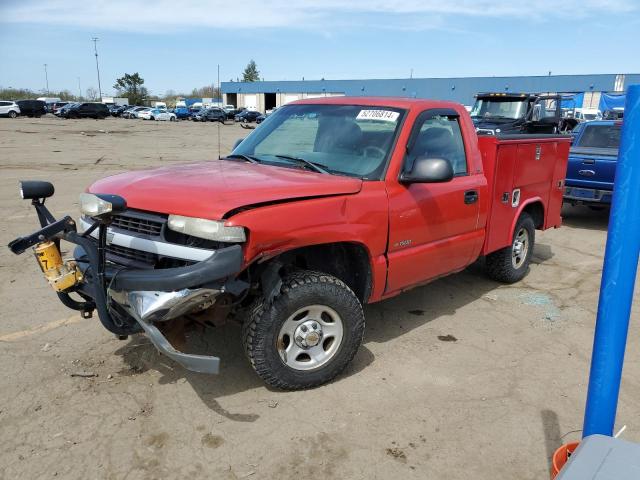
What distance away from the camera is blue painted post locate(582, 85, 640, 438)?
1.87m

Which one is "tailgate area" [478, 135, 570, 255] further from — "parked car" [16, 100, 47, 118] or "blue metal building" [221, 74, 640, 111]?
"parked car" [16, 100, 47, 118]

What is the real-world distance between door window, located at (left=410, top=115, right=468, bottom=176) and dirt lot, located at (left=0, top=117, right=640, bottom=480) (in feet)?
4.64

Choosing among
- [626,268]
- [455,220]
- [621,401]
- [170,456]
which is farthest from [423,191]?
[170,456]

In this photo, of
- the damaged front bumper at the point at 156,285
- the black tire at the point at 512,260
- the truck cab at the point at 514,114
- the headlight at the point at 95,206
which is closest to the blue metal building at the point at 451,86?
the truck cab at the point at 514,114

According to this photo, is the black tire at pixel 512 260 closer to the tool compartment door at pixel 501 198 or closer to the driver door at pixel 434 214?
the tool compartment door at pixel 501 198

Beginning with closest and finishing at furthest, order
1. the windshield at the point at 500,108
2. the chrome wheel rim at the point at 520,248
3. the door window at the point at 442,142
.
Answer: the door window at the point at 442,142 → the chrome wheel rim at the point at 520,248 → the windshield at the point at 500,108

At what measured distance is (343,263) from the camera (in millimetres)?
3883

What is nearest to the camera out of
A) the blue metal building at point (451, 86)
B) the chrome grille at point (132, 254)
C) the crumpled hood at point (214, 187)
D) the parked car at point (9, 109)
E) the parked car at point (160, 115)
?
the crumpled hood at point (214, 187)

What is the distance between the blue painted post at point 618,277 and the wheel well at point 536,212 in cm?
389

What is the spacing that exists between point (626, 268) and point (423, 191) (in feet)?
7.12

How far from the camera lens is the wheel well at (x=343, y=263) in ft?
12.2

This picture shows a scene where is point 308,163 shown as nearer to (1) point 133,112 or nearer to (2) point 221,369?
(2) point 221,369

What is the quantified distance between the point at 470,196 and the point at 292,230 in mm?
1993

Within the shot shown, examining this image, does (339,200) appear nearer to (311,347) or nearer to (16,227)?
(311,347)
